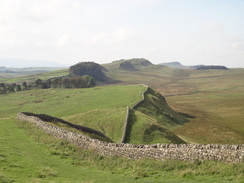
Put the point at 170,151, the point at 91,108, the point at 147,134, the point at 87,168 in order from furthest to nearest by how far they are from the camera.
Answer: the point at 91,108 < the point at 147,134 < the point at 87,168 < the point at 170,151

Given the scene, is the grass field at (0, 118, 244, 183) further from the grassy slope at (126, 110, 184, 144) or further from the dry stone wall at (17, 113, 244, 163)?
the grassy slope at (126, 110, 184, 144)

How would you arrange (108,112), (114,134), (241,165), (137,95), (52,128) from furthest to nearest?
(137,95), (108,112), (114,134), (52,128), (241,165)

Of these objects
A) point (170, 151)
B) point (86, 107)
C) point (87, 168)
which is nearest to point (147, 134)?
point (87, 168)

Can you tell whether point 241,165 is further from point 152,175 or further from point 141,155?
point 141,155

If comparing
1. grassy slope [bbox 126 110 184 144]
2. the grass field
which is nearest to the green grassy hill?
grassy slope [bbox 126 110 184 144]

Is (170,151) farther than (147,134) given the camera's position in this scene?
No

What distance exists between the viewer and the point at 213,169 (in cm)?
1593

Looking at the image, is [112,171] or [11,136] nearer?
[112,171]

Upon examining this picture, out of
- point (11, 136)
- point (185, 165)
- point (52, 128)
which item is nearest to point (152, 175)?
point (185, 165)

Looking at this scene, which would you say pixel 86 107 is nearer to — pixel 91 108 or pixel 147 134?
pixel 91 108

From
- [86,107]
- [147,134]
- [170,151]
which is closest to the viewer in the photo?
[170,151]

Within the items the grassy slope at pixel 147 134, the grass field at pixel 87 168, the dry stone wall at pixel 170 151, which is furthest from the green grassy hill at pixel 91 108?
the grass field at pixel 87 168

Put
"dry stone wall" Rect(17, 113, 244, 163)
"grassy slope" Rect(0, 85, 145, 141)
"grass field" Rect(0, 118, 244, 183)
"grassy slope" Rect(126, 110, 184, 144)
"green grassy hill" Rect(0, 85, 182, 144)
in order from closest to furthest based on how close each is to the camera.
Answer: "grass field" Rect(0, 118, 244, 183) → "dry stone wall" Rect(17, 113, 244, 163) → "grassy slope" Rect(126, 110, 184, 144) → "green grassy hill" Rect(0, 85, 182, 144) → "grassy slope" Rect(0, 85, 145, 141)

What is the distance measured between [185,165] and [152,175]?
2347 millimetres
